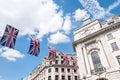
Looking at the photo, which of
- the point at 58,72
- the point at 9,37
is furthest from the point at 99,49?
the point at 58,72

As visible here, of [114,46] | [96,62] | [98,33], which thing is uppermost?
[98,33]

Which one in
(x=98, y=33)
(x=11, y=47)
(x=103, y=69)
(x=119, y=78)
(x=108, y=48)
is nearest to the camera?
(x=11, y=47)

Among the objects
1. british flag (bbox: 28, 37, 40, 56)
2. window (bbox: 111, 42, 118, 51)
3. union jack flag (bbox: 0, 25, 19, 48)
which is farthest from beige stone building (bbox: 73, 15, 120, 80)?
union jack flag (bbox: 0, 25, 19, 48)

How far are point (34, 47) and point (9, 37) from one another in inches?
164

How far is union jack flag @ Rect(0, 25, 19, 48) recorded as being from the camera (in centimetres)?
1596

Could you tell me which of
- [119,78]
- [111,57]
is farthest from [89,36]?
[119,78]

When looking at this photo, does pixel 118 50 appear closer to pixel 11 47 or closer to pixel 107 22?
pixel 107 22

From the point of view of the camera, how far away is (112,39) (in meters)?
26.7

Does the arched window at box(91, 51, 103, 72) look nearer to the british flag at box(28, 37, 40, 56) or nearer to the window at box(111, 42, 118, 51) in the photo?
the window at box(111, 42, 118, 51)

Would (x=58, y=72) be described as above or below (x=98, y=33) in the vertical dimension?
below

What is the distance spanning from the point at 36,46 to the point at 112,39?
16643 mm

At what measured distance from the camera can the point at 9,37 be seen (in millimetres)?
16781

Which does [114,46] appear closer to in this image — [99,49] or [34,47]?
[99,49]

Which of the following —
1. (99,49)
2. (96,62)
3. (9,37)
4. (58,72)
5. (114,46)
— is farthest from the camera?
(58,72)
